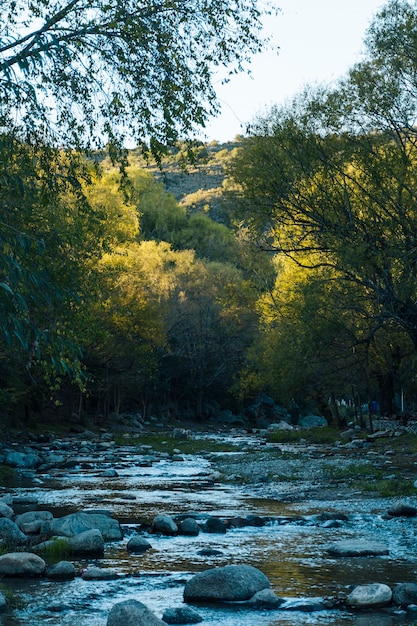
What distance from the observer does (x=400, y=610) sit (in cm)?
827

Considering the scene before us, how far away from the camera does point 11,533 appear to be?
12234 mm

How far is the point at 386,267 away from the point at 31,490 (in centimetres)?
1171

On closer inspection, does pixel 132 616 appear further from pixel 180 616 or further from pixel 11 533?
pixel 11 533

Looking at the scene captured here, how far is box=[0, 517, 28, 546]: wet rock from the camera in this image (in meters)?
11.9

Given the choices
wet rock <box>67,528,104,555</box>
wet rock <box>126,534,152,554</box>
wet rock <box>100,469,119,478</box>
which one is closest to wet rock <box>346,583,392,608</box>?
wet rock <box>126,534,152,554</box>

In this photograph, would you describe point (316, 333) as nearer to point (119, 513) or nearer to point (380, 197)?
point (380, 197)

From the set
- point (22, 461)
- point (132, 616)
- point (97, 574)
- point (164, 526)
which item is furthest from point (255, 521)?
point (22, 461)

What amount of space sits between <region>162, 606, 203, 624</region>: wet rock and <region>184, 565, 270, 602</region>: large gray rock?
873 millimetres

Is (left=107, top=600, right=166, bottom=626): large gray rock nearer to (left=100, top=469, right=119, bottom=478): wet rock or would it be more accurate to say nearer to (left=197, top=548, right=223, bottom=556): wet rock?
(left=197, top=548, right=223, bottom=556): wet rock

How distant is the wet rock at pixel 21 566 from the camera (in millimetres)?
9891

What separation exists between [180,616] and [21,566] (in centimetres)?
280

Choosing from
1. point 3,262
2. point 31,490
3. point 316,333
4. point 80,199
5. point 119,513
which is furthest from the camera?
point 316,333

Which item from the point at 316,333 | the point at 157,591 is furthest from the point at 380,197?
the point at 157,591

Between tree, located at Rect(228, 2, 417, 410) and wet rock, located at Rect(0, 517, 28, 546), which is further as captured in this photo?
tree, located at Rect(228, 2, 417, 410)
